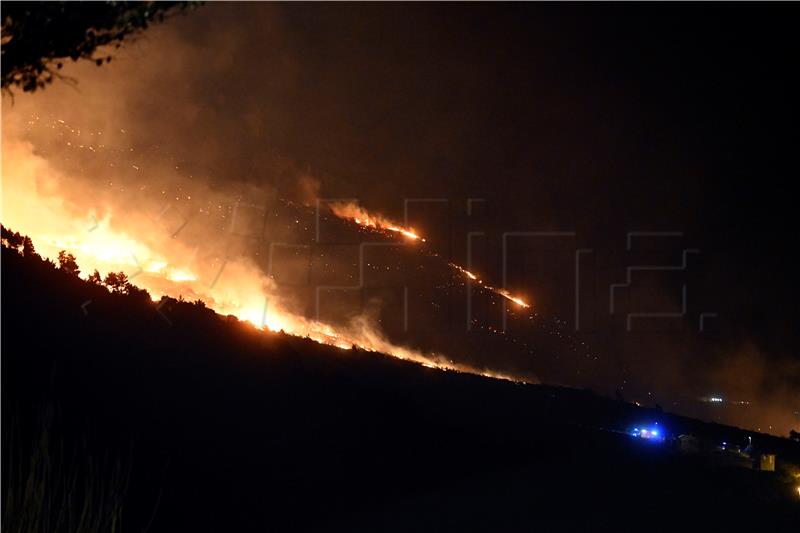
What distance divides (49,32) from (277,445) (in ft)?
31.6

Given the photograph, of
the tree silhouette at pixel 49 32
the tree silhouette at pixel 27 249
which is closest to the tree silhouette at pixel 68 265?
the tree silhouette at pixel 27 249

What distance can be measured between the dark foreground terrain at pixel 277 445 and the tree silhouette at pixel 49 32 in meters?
4.45

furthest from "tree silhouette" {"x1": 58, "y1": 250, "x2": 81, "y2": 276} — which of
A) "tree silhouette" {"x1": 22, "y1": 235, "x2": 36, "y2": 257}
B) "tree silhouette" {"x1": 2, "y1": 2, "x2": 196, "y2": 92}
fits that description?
"tree silhouette" {"x1": 2, "y1": 2, "x2": 196, "y2": 92}

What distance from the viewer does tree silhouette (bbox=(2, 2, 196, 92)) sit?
5918 millimetres

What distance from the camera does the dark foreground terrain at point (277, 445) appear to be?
37.4 feet

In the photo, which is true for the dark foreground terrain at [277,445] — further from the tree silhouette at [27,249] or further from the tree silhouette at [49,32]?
the tree silhouette at [49,32]

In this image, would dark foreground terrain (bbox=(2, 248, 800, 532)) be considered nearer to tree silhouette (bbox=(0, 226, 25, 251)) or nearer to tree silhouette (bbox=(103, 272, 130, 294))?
tree silhouette (bbox=(103, 272, 130, 294))

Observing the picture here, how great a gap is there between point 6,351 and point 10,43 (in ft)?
27.6

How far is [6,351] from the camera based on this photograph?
12.7 meters

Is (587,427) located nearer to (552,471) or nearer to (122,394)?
(552,471)

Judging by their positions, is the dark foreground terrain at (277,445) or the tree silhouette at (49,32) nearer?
the tree silhouette at (49,32)

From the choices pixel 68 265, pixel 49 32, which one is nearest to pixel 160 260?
pixel 68 265

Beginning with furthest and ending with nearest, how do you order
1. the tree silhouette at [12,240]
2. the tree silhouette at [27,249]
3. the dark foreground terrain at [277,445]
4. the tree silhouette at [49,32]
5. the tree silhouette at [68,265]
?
the tree silhouette at [12,240], the tree silhouette at [68,265], the tree silhouette at [27,249], the dark foreground terrain at [277,445], the tree silhouette at [49,32]

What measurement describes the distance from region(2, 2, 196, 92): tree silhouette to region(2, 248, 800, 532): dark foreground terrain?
4446 millimetres
